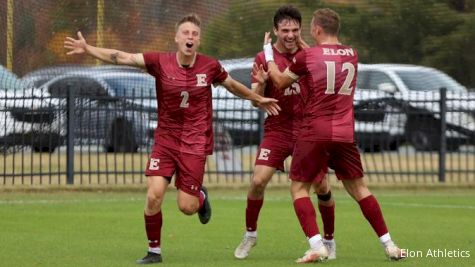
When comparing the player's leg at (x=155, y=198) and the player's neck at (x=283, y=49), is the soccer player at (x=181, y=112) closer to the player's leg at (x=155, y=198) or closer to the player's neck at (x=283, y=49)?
the player's leg at (x=155, y=198)

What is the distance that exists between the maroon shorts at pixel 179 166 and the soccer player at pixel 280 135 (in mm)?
670

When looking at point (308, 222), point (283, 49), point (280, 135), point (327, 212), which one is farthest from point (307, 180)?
point (283, 49)

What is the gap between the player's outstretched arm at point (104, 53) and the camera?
10.5 meters

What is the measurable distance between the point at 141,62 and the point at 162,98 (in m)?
0.35

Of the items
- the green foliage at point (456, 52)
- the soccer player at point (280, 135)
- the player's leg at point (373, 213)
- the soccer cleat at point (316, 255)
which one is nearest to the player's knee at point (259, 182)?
the soccer player at point (280, 135)

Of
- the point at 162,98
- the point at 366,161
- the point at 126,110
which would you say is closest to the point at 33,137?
the point at 126,110

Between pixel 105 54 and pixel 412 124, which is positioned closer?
pixel 105 54

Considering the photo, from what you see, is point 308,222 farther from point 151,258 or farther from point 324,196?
point 151,258

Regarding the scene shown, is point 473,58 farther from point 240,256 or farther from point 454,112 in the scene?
point 240,256

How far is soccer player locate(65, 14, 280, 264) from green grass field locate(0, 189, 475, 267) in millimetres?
657

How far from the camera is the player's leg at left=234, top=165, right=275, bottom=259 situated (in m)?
11.1

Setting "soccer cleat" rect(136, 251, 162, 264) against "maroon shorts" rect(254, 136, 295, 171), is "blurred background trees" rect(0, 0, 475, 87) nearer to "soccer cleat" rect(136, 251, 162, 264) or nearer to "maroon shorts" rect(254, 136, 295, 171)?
"maroon shorts" rect(254, 136, 295, 171)

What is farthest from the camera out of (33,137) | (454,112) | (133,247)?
(454,112)

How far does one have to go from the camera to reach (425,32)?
910 inches
